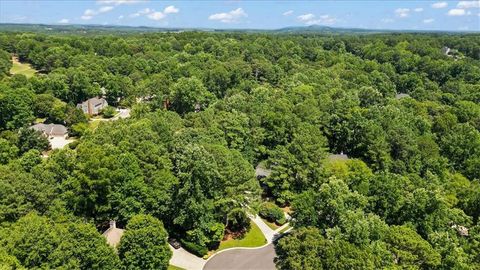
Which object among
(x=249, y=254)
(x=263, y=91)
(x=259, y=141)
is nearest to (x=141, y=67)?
(x=263, y=91)

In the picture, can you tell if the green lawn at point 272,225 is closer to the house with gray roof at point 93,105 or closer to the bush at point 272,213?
the bush at point 272,213

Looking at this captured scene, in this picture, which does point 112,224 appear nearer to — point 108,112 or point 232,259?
point 232,259

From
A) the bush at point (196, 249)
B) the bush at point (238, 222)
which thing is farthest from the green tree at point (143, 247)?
the bush at point (238, 222)

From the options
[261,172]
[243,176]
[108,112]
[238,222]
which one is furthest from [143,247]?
[108,112]

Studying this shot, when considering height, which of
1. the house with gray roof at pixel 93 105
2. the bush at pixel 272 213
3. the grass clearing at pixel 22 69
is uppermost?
the grass clearing at pixel 22 69

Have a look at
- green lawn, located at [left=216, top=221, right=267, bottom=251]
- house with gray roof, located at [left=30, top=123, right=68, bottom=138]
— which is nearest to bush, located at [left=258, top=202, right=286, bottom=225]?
green lawn, located at [left=216, top=221, right=267, bottom=251]

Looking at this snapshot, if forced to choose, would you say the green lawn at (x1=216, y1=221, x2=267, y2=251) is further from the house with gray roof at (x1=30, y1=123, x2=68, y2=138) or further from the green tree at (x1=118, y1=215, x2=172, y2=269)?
the house with gray roof at (x1=30, y1=123, x2=68, y2=138)

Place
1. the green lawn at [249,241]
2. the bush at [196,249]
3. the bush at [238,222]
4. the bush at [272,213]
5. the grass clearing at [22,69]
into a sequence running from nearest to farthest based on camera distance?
the bush at [196,249], the green lawn at [249,241], the bush at [238,222], the bush at [272,213], the grass clearing at [22,69]
